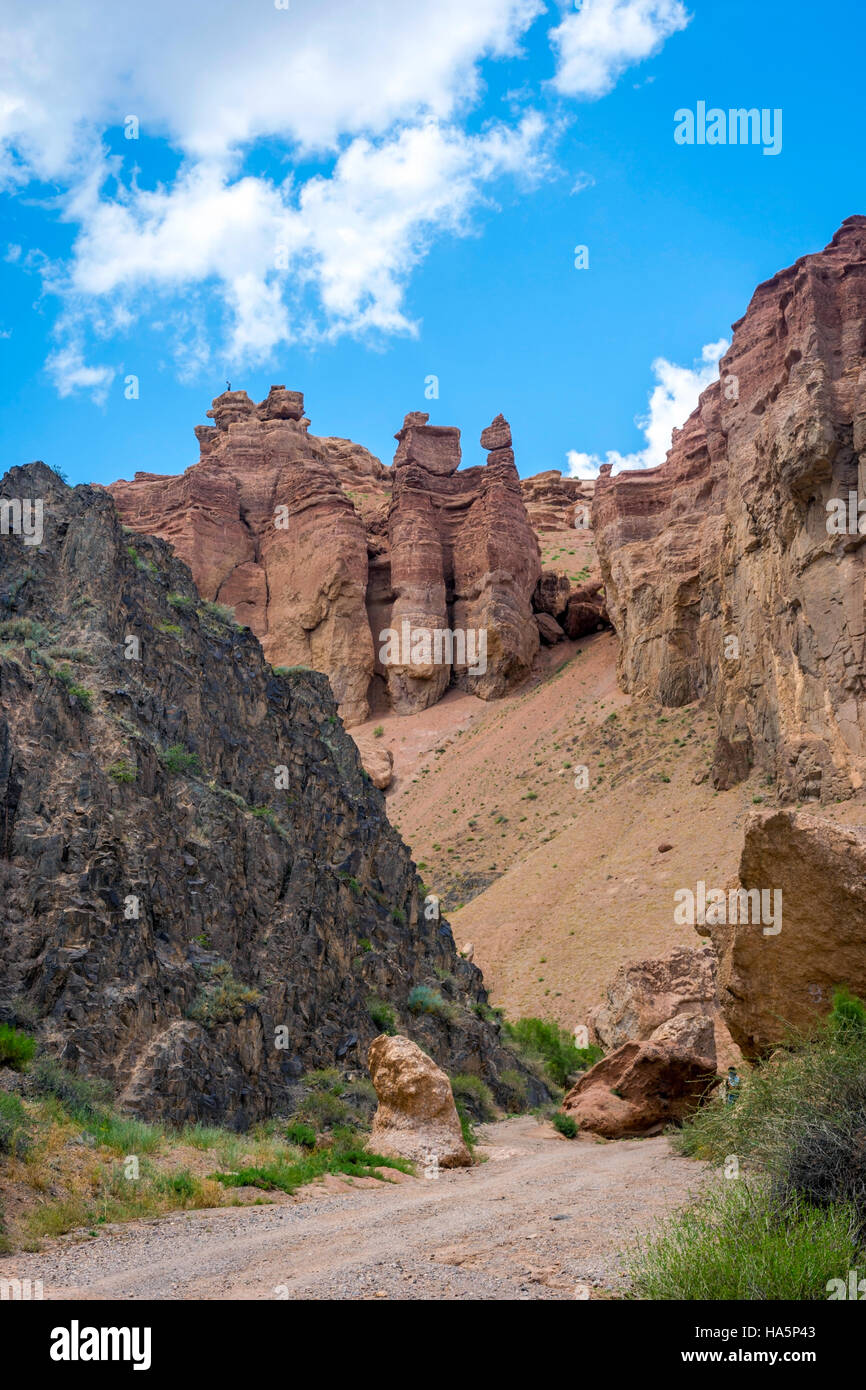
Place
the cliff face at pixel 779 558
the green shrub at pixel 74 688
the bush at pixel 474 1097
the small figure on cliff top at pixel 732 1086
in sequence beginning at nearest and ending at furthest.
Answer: the small figure on cliff top at pixel 732 1086 → the green shrub at pixel 74 688 → the bush at pixel 474 1097 → the cliff face at pixel 779 558

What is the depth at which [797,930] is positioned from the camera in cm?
1298

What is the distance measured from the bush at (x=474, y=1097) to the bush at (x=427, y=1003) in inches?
56.4

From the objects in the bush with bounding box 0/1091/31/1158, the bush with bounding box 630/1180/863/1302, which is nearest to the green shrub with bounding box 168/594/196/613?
the bush with bounding box 0/1091/31/1158

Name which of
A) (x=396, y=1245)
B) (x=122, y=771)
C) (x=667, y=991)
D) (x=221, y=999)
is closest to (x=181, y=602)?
(x=122, y=771)

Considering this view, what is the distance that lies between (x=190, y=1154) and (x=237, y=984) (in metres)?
3.67

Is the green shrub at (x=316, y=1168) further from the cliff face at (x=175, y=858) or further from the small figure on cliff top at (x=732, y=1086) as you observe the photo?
the small figure on cliff top at (x=732, y=1086)

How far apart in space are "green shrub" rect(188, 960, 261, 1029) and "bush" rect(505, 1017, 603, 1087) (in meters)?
14.0

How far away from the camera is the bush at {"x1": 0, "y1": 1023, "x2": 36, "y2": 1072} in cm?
1271

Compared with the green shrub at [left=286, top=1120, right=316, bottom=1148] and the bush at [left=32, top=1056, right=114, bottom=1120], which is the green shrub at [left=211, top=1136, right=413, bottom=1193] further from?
the bush at [left=32, top=1056, right=114, bottom=1120]

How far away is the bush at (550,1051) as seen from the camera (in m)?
29.1

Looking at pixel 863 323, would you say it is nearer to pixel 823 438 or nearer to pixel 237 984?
pixel 823 438

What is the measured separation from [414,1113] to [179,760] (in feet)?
25.3

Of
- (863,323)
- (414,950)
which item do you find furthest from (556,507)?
(414,950)

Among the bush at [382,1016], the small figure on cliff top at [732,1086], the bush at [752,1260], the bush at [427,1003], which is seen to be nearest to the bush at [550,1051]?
the bush at [427,1003]
